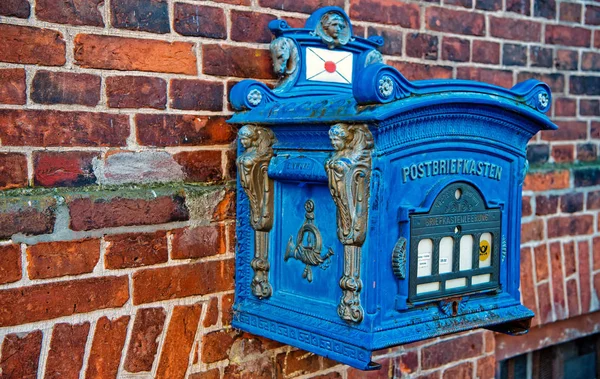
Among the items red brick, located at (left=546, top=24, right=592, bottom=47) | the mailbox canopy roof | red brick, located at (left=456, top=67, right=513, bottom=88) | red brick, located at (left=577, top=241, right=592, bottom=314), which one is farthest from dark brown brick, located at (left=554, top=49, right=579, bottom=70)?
the mailbox canopy roof

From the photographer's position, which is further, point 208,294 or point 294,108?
point 208,294

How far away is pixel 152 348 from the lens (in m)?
2.30

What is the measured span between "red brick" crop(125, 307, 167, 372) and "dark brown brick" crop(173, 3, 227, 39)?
2.75ft

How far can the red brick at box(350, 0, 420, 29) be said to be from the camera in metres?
2.74

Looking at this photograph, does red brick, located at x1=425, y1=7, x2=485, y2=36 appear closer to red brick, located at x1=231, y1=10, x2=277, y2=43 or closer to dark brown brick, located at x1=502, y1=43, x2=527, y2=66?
dark brown brick, located at x1=502, y1=43, x2=527, y2=66

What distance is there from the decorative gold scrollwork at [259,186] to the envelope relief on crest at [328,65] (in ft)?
1.06

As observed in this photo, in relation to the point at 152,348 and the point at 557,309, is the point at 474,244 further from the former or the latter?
the point at 557,309

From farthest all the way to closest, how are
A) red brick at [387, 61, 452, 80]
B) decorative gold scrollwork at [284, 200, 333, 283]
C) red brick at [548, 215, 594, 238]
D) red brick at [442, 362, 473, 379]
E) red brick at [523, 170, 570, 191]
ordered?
1. red brick at [548, 215, 594, 238]
2. red brick at [523, 170, 570, 191]
3. red brick at [442, 362, 473, 379]
4. red brick at [387, 61, 452, 80]
5. decorative gold scrollwork at [284, 200, 333, 283]

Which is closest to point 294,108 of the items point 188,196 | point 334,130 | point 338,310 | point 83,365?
point 334,130

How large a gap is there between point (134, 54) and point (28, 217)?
0.55 meters

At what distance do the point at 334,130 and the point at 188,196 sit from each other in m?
0.56

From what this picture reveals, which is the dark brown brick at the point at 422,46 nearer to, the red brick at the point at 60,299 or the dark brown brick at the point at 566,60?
the dark brown brick at the point at 566,60

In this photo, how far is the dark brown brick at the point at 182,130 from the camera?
228 centimetres

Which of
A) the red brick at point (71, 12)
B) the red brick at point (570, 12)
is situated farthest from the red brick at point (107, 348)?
the red brick at point (570, 12)
